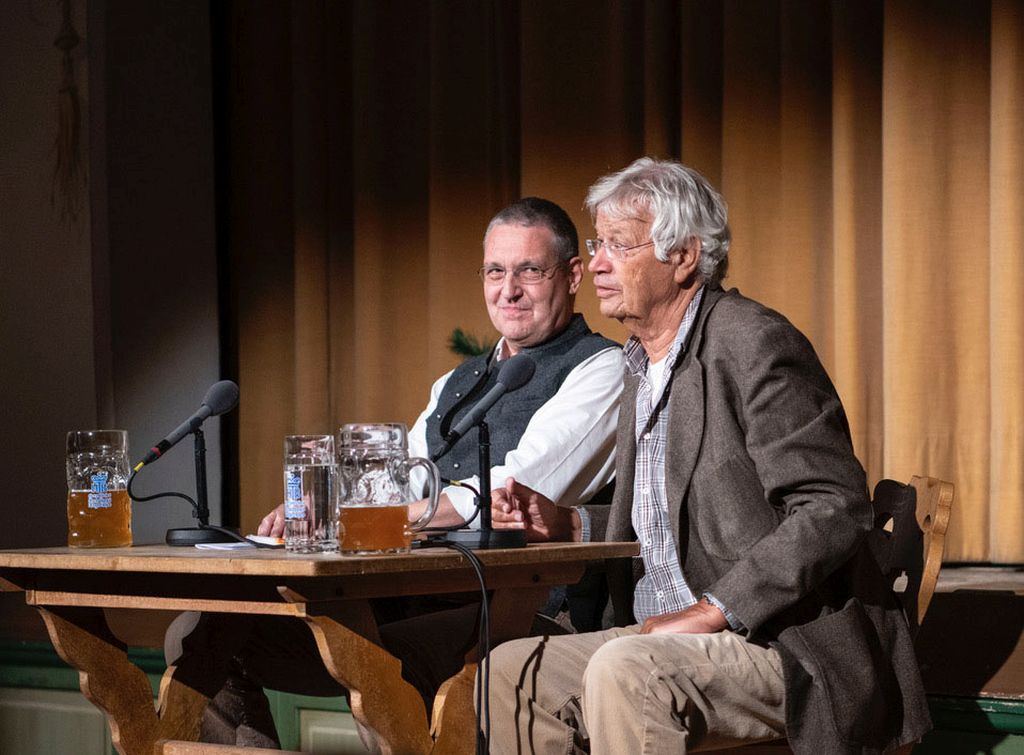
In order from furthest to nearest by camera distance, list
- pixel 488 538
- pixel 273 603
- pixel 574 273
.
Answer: pixel 574 273
pixel 488 538
pixel 273 603

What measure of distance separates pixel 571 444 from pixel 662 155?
148cm

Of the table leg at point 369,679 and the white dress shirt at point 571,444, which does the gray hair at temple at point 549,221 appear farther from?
the table leg at point 369,679

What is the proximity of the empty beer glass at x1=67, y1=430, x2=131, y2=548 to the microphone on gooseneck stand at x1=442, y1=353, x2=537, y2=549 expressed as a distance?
0.52 meters

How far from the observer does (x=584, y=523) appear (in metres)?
2.30

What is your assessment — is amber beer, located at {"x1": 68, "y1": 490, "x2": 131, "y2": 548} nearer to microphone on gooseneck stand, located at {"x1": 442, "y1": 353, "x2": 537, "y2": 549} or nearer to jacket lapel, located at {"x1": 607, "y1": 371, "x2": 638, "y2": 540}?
microphone on gooseneck stand, located at {"x1": 442, "y1": 353, "x2": 537, "y2": 549}

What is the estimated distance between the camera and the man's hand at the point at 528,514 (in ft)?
6.97

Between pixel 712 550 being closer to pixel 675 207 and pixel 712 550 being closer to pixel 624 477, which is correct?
pixel 624 477

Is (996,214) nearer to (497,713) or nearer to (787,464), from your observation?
(787,464)

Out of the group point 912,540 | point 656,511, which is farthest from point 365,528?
point 912,540

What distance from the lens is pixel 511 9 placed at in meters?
4.03

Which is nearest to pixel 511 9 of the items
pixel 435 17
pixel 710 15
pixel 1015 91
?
pixel 435 17

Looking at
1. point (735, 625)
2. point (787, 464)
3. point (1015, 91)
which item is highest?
point (1015, 91)

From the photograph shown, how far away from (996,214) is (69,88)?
2437 mm

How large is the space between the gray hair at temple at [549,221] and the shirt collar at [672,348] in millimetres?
422
